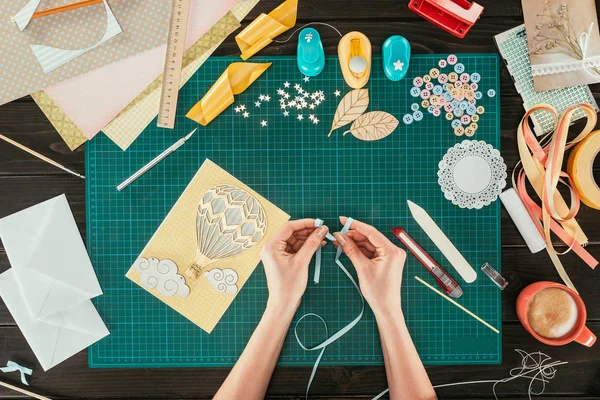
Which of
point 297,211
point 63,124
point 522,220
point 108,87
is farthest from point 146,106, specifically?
point 522,220

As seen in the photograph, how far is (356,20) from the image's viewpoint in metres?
1.05

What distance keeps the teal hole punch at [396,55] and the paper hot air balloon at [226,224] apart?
485 millimetres

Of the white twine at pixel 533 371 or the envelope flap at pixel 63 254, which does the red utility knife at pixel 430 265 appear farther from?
the envelope flap at pixel 63 254

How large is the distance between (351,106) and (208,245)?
0.52 m

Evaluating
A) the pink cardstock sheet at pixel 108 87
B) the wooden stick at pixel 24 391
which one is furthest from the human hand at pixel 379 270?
the wooden stick at pixel 24 391

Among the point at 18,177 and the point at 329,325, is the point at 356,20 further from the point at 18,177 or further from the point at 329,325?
the point at 18,177

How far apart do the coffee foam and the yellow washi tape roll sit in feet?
0.81

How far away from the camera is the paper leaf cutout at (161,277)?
106 cm

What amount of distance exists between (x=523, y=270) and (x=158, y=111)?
1.04m

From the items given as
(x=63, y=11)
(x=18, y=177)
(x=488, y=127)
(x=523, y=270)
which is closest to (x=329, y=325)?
(x=523, y=270)

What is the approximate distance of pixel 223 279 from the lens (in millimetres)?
1062

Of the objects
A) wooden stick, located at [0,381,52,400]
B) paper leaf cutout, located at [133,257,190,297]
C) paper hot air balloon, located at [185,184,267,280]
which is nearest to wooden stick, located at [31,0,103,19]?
paper hot air balloon, located at [185,184,267,280]

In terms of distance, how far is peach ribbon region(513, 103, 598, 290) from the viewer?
100cm

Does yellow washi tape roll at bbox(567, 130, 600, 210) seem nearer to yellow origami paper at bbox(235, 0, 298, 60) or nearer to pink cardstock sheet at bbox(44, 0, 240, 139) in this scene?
yellow origami paper at bbox(235, 0, 298, 60)
